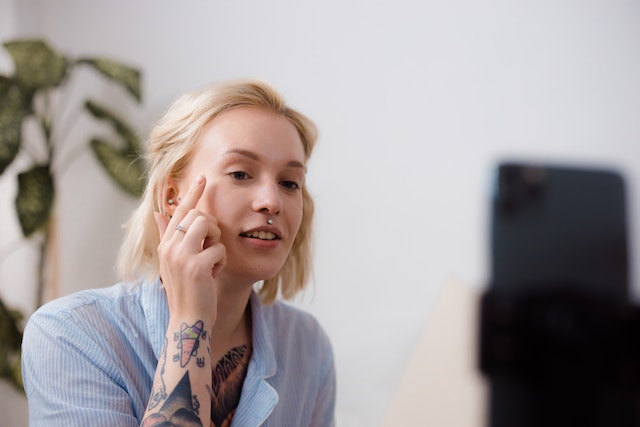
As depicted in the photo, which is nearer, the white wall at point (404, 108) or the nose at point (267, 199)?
the nose at point (267, 199)

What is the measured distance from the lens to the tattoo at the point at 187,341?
808 millimetres

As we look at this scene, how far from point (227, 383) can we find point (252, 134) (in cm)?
37

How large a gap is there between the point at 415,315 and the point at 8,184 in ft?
4.36

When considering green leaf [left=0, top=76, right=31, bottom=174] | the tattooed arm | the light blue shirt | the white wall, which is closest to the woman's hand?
the tattooed arm

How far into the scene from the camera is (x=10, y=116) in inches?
68.9

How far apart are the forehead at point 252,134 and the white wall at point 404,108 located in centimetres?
48

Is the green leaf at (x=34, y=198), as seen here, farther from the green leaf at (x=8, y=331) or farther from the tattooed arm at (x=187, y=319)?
the tattooed arm at (x=187, y=319)

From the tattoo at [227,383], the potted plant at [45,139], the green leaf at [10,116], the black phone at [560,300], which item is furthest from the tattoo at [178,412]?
the green leaf at [10,116]

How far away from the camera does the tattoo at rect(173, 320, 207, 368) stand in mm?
808

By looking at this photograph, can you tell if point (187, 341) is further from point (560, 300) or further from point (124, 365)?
point (560, 300)

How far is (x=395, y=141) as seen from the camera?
1.53m

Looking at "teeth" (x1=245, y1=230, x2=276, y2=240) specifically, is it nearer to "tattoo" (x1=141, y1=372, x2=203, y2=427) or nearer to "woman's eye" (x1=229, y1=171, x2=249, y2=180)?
"woman's eye" (x1=229, y1=171, x2=249, y2=180)

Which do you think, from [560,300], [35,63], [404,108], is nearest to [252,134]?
[560,300]

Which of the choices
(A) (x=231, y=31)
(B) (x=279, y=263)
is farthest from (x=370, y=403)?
(A) (x=231, y=31)
